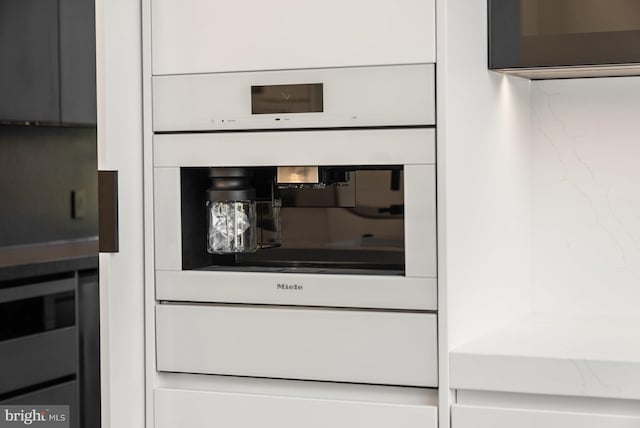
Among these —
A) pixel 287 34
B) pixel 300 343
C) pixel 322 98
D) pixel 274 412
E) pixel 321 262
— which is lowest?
pixel 274 412

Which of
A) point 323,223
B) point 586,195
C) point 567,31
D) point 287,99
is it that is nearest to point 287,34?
point 287,99

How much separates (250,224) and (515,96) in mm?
606

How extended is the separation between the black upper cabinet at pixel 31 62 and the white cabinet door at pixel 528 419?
847 mm

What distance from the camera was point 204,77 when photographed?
1.76m

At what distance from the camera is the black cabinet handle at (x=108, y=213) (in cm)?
172

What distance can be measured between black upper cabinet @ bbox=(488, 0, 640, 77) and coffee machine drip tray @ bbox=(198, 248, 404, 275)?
41 cm

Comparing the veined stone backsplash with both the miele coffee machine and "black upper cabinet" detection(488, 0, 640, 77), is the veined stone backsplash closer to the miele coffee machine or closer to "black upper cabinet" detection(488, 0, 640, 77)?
"black upper cabinet" detection(488, 0, 640, 77)

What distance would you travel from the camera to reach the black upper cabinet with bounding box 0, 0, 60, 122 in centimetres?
171

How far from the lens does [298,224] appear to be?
1.82 meters

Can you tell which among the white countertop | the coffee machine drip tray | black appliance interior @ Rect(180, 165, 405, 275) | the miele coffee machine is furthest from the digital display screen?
the white countertop

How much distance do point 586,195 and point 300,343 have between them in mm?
742

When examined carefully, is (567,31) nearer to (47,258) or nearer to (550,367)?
(550,367)

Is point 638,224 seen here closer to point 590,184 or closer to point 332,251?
point 590,184

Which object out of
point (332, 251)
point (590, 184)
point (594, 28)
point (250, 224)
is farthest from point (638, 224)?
point (250, 224)
